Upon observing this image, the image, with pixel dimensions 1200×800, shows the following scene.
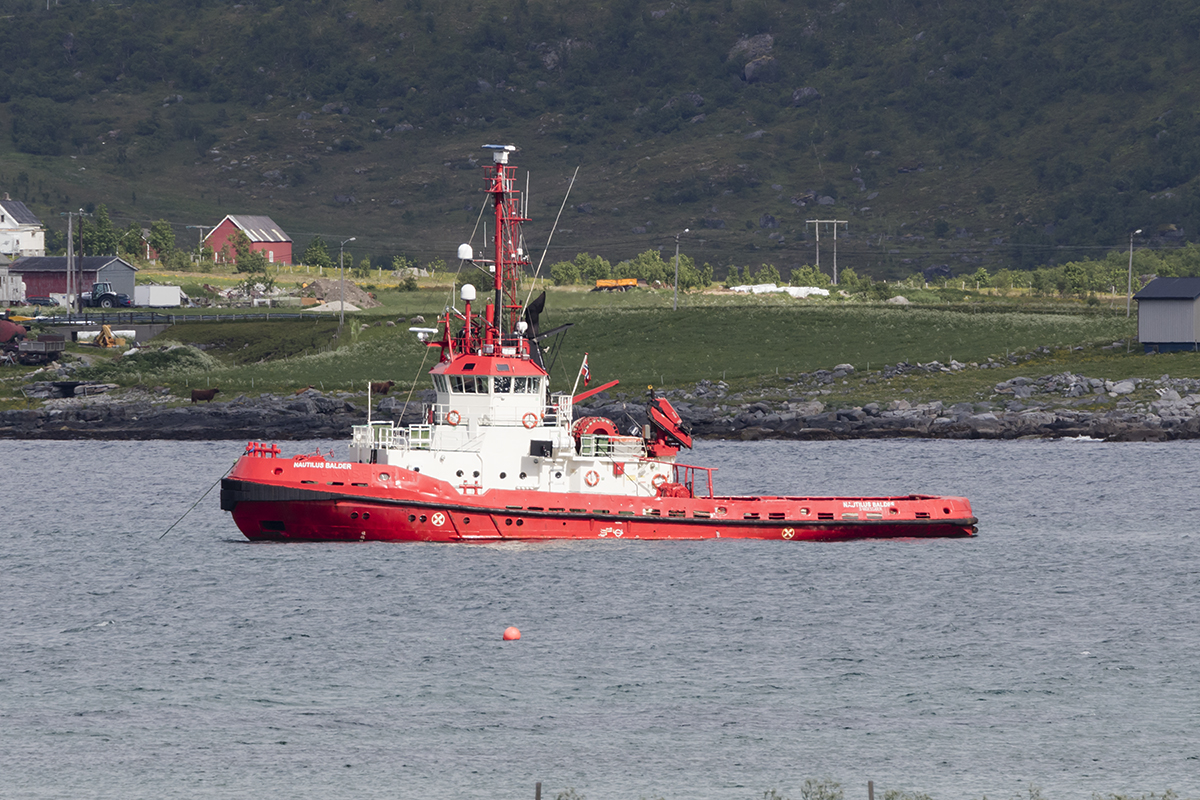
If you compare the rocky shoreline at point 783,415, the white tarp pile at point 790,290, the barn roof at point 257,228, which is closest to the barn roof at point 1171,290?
the rocky shoreline at point 783,415

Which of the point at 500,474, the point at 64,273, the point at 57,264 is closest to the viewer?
the point at 500,474

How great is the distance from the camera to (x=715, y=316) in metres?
109

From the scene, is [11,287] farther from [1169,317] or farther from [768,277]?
[1169,317]

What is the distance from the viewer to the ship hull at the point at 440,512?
4153 cm

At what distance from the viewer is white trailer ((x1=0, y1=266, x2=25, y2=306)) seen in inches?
5379

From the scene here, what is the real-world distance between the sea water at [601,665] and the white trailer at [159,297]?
80187 millimetres

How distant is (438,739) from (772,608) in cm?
1294

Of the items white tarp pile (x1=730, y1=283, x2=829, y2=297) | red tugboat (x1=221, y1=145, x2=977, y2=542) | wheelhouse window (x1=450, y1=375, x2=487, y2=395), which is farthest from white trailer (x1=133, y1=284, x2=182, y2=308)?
wheelhouse window (x1=450, y1=375, x2=487, y2=395)

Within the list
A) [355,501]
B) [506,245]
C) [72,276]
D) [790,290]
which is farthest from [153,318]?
[355,501]

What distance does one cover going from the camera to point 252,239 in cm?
17388

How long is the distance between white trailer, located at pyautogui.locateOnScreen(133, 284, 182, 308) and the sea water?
80187 mm

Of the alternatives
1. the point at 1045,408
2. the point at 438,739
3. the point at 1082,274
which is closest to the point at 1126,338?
the point at 1045,408

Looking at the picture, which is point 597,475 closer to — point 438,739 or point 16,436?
point 438,739

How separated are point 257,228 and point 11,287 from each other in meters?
44.0
